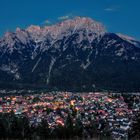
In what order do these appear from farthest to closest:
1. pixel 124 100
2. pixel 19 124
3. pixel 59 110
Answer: pixel 124 100 < pixel 59 110 < pixel 19 124

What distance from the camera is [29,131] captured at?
131 feet

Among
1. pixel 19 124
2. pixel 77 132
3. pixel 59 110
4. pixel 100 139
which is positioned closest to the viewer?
pixel 100 139

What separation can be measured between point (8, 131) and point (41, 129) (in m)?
4.94

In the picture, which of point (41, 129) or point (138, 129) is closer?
point (138, 129)

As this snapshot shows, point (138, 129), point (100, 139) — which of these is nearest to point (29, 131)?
point (138, 129)

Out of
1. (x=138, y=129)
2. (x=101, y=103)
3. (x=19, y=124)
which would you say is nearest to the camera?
(x=138, y=129)

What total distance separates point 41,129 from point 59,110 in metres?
71.0

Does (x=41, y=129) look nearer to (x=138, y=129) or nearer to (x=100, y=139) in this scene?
(x=138, y=129)

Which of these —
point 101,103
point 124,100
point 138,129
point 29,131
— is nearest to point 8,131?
point 29,131

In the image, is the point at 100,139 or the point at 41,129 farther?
the point at 41,129

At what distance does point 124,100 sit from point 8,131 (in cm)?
10890

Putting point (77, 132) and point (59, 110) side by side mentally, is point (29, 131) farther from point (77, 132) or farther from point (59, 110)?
point (59, 110)

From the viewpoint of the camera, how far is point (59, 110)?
113562 mm

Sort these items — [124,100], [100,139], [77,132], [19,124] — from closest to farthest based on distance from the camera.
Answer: [100,139] < [77,132] < [19,124] < [124,100]
